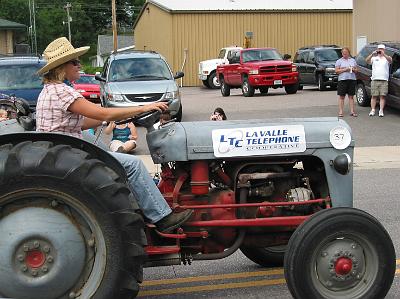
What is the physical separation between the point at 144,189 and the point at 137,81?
14.1 meters

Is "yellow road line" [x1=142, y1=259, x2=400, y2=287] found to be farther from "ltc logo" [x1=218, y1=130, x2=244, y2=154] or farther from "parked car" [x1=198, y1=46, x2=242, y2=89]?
"parked car" [x1=198, y1=46, x2=242, y2=89]

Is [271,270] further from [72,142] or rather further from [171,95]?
[171,95]

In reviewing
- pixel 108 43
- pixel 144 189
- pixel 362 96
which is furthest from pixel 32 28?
pixel 144 189

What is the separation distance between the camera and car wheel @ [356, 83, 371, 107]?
20.6 m

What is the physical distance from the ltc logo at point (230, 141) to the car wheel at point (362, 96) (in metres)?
16.3

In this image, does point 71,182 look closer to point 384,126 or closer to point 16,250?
point 16,250

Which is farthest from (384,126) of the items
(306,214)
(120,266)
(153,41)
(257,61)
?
(153,41)

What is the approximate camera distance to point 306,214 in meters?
5.24

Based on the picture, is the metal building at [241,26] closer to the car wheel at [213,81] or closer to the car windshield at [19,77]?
the car wheel at [213,81]

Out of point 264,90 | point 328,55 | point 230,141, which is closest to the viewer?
point 230,141

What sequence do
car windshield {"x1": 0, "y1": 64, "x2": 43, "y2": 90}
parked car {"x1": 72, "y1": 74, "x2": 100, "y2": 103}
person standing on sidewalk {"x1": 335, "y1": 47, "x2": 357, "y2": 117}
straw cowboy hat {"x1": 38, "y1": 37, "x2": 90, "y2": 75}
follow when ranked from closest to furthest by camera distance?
1. straw cowboy hat {"x1": 38, "y1": 37, "x2": 90, "y2": 75}
2. car windshield {"x1": 0, "y1": 64, "x2": 43, "y2": 90}
3. person standing on sidewalk {"x1": 335, "y1": 47, "x2": 357, "y2": 117}
4. parked car {"x1": 72, "y1": 74, "x2": 100, "y2": 103}

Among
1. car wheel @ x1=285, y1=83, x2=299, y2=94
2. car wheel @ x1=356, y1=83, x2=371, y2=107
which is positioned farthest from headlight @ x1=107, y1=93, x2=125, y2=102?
car wheel @ x1=285, y1=83, x2=299, y2=94

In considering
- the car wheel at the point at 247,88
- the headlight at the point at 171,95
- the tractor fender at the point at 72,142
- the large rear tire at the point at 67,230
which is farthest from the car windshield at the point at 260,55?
the large rear tire at the point at 67,230

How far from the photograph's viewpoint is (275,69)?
26516 millimetres
